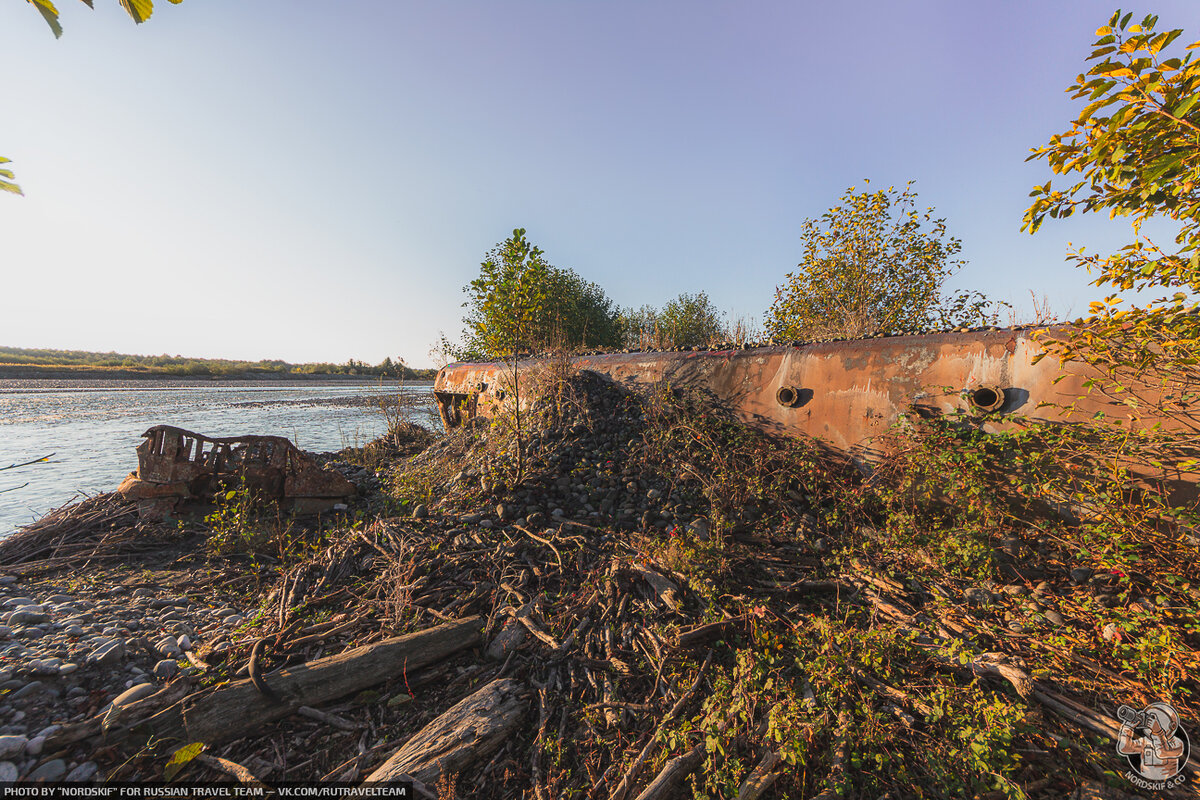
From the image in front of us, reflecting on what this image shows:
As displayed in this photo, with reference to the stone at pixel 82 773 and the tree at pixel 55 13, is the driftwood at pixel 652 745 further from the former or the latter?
the tree at pixel 55 13

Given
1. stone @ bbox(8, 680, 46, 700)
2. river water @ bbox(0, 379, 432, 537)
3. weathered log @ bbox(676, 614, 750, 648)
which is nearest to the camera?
stone @ bbox(8, 680, 46, 700)

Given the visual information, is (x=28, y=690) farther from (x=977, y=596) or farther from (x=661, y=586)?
(x=977, y=596)

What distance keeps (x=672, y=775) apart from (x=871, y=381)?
499cm

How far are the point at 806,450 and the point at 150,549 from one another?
891 centimetres

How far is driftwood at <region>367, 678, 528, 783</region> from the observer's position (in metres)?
2.38

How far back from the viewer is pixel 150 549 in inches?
215

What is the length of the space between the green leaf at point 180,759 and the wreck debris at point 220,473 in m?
4.59

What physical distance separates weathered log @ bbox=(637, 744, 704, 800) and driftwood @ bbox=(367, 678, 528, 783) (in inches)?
40.5

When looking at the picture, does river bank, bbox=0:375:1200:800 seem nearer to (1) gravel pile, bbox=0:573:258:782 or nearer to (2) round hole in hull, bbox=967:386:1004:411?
(1) gravel pile, bbox=0:573:258:782

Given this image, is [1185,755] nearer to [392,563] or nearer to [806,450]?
[806,450]

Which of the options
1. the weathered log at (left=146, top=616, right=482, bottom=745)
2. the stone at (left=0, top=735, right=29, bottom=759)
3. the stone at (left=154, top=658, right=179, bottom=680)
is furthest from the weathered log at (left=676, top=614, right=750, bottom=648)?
the stone at (left=0, top=735, right=29, bottom=759)

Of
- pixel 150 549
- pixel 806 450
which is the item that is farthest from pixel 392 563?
pixel 806 450

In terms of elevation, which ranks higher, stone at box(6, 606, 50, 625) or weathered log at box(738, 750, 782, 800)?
weathered log at box(738, 750, 782, 800)

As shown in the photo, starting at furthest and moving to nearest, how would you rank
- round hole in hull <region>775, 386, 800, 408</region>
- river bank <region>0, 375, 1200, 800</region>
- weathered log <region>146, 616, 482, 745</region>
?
round hole in hull <region>775, 386, 800, 408</region> → weathered log <region>146, 616, 482, 745</region> → river bank <region>0, 375, 1200, 800</region>
